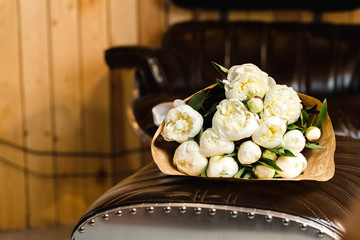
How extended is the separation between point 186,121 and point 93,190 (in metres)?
1.60

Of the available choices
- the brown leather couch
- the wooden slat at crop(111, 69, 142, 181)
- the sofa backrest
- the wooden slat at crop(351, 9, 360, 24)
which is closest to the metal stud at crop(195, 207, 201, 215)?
the brown leather couch

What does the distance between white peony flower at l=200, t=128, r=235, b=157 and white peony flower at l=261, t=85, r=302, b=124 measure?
102 millimetres

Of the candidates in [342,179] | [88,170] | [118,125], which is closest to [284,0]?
[118,125]

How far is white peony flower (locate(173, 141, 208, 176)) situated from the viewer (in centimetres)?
91

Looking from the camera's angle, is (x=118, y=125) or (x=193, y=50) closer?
(x=193, y=50)

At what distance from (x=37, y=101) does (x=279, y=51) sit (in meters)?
1.32

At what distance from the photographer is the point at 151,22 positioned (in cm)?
244

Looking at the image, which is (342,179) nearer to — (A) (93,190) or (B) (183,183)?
(B) (183,183)

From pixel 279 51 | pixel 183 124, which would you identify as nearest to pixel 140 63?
pixel 279 51

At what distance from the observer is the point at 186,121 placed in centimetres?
93

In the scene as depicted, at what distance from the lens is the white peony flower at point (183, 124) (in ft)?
3.04

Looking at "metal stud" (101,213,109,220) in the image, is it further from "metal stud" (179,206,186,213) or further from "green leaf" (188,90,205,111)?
"green leaf" (188,90,205,111)

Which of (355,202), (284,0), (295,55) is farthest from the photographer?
(284,0)

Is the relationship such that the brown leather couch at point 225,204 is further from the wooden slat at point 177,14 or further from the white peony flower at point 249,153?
the wooden slat at point 177,14
